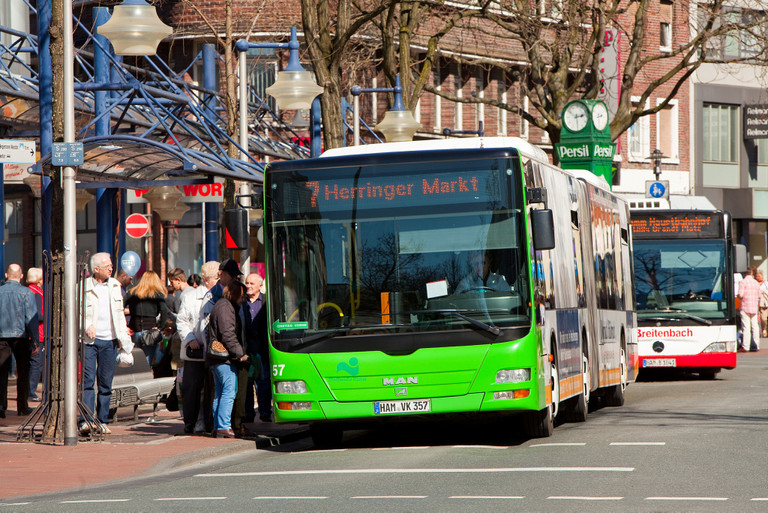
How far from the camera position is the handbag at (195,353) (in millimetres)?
15102

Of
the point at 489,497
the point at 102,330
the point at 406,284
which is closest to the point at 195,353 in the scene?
the point at 102,330

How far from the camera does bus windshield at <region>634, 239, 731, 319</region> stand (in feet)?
80.3

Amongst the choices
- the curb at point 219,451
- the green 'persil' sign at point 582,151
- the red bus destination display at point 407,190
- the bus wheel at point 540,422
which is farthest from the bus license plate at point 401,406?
the green 'persil' sign at point 582,151

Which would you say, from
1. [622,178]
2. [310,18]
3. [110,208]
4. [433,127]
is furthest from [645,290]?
[622,178]

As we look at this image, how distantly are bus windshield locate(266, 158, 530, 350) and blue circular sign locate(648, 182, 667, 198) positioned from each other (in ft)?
77.4

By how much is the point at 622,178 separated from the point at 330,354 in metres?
36.6

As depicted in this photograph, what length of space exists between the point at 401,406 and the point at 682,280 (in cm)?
1208

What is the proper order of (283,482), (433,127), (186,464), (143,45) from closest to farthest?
(283,482)
(186,464)
(143,45)
(433,127)

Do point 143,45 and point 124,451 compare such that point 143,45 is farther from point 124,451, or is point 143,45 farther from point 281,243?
point 124,451

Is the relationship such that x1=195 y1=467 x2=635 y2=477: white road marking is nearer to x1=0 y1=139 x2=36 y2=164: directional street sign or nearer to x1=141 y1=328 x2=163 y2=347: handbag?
x1=0 y1=139 x2=36 y2=164: directional street sign

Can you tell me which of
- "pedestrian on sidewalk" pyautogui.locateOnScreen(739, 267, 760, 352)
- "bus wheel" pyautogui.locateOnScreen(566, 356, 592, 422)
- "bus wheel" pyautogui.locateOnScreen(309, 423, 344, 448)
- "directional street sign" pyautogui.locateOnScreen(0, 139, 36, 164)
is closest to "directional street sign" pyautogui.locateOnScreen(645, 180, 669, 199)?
"pedestrian on sidewalk" pyautogui.locateOnScreen(739, 267, 760, 352)

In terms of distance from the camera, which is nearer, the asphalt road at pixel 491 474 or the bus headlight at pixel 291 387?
the asphalt road at pixel 491 474

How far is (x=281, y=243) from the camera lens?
45.6 feet

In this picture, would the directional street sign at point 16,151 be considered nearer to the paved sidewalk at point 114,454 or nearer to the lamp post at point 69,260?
the lamp post at point 69,260
